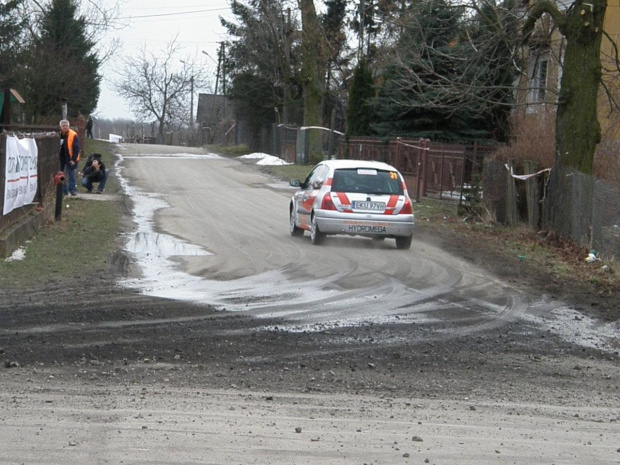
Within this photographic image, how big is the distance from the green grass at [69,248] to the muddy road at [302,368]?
546 mm

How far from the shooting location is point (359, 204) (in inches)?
648

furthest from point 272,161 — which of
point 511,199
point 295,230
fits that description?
point 295,230

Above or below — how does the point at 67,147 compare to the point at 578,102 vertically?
below

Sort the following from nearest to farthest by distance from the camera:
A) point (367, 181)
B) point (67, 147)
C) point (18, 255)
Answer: point (18, 255)
point (367, 181)
point (67, 147)

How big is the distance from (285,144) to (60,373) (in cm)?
4492

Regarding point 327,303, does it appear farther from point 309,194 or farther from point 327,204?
point 309,194

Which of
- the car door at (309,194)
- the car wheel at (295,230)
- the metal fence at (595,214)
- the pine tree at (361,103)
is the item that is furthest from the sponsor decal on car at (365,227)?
the pine tree at (361,103)

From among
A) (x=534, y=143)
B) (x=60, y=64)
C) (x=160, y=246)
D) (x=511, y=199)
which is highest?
(x=60, y=64)

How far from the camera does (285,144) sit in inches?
2045

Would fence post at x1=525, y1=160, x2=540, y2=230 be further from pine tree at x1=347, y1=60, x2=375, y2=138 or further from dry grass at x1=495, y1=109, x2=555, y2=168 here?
pine tree at x1=347, y1=60, x2=375, y2=138

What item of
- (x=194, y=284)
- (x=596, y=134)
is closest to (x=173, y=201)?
(x=596, y=134)

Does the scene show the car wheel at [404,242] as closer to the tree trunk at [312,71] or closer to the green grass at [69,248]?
the green grass at [69,248]

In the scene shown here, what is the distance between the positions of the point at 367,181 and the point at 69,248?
5.40 m

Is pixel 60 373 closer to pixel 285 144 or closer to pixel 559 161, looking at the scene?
pixel 559 161
